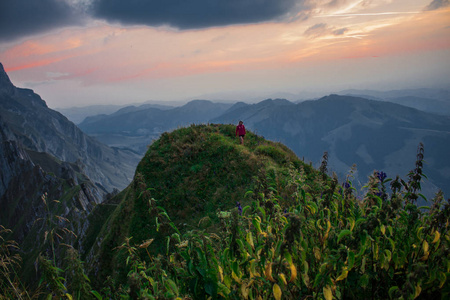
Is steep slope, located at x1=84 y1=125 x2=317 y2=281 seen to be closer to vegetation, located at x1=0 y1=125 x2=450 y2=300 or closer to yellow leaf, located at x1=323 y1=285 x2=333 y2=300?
vegetation, located at x1=0 y1=125 x2=450 y2=300

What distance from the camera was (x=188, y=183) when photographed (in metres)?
17.4

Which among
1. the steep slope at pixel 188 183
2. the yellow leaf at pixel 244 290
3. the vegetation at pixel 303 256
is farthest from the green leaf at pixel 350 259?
the steep slope at pixel 188 183

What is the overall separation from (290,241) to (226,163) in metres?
15.1

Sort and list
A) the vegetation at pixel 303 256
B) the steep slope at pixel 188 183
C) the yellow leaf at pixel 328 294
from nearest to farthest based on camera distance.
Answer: the yellow leaf at pixel 328 294 → the vegetation at pixel 303 256 → the steep slope at pixel 188 183

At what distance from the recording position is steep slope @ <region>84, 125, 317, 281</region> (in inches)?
588

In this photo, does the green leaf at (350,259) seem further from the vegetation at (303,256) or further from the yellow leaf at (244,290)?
the yellow leaf at (244,290)

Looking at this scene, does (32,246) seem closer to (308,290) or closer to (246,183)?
(246,183)

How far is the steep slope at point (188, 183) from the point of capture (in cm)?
1495

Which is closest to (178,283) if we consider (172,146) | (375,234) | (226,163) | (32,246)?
(375,234)

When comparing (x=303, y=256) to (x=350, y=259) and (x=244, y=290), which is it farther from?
(x=244, y=290)

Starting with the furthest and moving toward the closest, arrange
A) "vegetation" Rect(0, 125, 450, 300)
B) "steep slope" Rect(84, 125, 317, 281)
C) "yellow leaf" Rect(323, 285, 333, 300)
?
"steep slope" Rect(84, 125, 317, 281), "vegetation" Rect(0, 125, 450, 300), "yellow leaf" Rect(323, 285, 333, 300)

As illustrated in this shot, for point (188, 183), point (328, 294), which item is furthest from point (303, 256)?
point (188, 183)

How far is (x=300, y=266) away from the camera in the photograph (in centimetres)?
304

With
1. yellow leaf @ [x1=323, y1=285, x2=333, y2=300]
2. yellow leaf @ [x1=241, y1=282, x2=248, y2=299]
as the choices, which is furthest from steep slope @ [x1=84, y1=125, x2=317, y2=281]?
yellow leaf @ [x1=323, y1=285, x2=333, y2=300]
